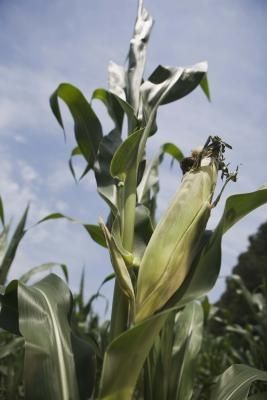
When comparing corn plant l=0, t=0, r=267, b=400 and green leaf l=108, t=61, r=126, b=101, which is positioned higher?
green leaf l=108, t=61, r=126, b=101

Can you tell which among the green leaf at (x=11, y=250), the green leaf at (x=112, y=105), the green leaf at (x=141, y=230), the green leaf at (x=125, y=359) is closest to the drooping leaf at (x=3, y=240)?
the green leaf at (x=11, y=250)

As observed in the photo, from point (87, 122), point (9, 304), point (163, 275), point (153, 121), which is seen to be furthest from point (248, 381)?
point (87, 122)

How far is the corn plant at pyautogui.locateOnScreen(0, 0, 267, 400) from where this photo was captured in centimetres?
85

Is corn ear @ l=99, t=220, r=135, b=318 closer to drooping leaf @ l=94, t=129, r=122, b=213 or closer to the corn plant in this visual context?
the corn plant

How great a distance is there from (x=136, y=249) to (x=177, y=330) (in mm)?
419

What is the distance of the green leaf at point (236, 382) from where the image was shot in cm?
99

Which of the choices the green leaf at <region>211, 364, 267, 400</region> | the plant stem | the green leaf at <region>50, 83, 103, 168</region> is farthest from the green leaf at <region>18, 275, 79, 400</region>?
the green leaf at <region>50, 83, 103, 168</region>

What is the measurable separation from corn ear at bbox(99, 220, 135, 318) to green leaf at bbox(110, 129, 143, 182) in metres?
0.18

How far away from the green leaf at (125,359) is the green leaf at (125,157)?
1.29ft

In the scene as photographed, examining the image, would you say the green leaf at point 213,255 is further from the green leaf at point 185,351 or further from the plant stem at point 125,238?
the green leaf at point 185,351

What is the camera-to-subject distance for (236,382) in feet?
Answer: 3.40

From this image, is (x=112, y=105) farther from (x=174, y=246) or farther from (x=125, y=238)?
(x=174, y=246)

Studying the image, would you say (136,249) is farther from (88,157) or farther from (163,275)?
(88,157)

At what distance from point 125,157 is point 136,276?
0.28 m
